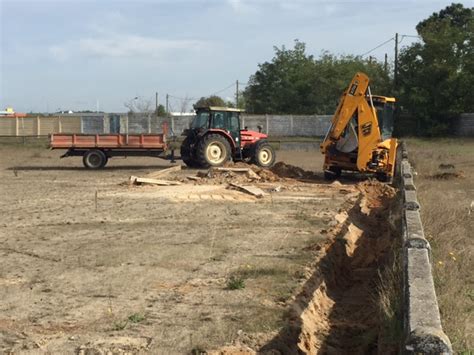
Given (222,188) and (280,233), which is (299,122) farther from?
(280,233)

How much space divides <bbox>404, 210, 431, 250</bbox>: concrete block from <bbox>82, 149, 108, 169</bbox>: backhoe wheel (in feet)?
62.8

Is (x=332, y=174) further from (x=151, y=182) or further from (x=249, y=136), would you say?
(x=151, y=182)

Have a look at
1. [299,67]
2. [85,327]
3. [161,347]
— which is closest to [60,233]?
[85,327]

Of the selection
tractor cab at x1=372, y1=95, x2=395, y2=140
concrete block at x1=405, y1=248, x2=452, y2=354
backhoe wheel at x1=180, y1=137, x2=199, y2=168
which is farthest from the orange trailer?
concrete block at x1=405, y1=248, x2=452, y2=354

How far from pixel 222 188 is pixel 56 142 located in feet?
34.1

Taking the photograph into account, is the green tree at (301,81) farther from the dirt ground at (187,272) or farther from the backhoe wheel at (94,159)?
the dirt ground at (187,272)

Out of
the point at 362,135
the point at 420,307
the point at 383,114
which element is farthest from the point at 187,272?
the point at 383,114

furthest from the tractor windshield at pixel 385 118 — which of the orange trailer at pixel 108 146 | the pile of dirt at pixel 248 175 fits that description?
the orange trailer at pixel 108 146

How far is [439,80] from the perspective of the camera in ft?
160

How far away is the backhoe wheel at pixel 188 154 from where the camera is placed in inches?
968

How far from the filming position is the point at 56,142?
2469 centimetres

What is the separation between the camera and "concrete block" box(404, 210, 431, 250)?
5526mm

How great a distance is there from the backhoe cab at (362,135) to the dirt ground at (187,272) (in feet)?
11.0

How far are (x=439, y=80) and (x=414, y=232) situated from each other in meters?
45.4
